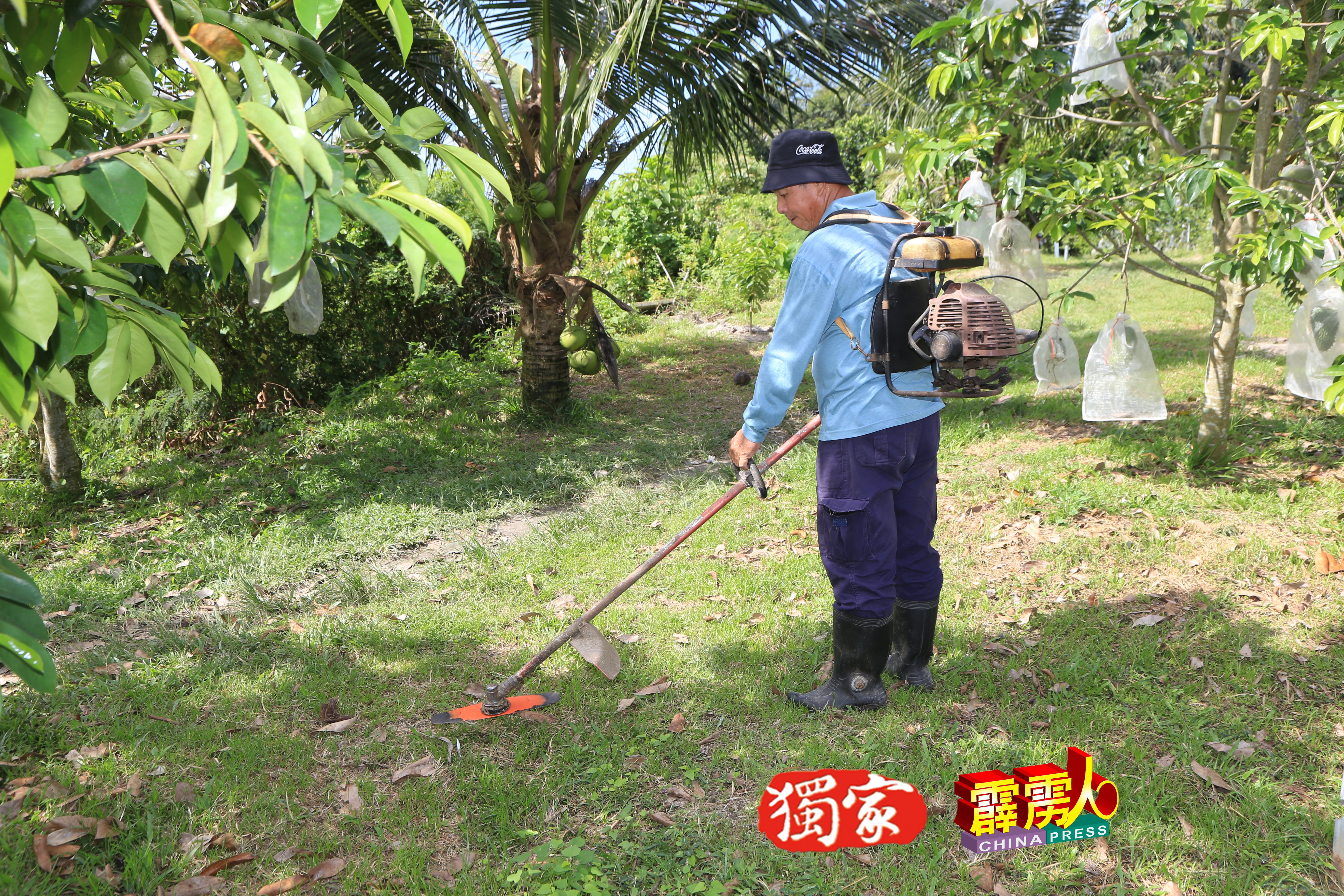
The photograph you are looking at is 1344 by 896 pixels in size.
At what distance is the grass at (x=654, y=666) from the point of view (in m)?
2.73

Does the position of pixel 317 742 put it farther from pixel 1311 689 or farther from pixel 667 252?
pixel 667 252

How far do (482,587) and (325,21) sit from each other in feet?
12.0

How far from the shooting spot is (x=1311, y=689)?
3416mm

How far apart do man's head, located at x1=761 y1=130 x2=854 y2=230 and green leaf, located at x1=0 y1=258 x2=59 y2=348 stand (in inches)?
96.9

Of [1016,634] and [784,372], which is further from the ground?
[784,372]

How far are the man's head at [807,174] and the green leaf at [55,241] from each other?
93.1 inches

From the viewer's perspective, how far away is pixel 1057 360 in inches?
216

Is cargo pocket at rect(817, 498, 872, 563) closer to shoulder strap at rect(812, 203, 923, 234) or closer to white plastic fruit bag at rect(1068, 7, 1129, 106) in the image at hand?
shoulder strap at rect(812, 203, 923, 234)

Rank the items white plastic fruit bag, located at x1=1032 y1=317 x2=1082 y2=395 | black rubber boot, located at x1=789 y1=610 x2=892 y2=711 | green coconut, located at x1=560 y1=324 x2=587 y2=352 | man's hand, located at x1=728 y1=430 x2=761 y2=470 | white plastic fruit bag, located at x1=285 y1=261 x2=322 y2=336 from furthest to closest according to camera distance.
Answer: green coconut, located at x1=560 y1=324 x2=587 y2=352 < white plastic fruit bag, located at x1=1032 y1=317 x2=1082 y2=395 < black rubber boot, located at x1=789 y1=610 x2=892 y2=711 < man's hand, located at x1=728 y1=430 x2=761 y2=470 < white plastic fruit bag, located at x1=285 y1=261 x2=322 y2=336

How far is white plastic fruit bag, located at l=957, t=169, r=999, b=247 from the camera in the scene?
5.09 metres

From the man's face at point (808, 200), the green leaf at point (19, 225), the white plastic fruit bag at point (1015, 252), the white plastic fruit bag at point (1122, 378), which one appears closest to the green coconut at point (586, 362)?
the white plastic fruit bag at point (1015, 252)

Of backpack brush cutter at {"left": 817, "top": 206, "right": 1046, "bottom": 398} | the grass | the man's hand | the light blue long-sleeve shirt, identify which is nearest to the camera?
the grass

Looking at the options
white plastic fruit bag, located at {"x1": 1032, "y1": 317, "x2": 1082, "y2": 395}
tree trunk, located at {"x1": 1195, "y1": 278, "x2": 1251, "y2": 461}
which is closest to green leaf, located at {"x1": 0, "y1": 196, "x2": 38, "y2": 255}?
white plastic fruit bag, located at {"x1": 1032, "y1": 317, "x2": 1082, "y2": 395}

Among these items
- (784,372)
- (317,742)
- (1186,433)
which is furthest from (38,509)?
(1186,433)
